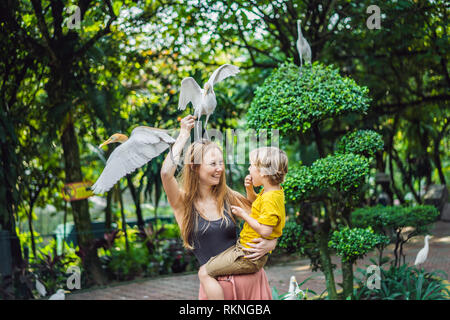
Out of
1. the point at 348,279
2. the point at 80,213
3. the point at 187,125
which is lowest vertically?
the point at 348,279

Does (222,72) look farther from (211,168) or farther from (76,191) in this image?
(76,191)

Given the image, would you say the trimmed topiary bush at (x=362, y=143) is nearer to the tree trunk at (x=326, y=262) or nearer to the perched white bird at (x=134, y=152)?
the tree trunk at (x=326, y=262)

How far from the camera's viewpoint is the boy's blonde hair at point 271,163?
2.51 m

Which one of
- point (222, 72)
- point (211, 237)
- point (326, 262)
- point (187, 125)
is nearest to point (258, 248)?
point (211, 237)

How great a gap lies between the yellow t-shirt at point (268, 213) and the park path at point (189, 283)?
4.46m

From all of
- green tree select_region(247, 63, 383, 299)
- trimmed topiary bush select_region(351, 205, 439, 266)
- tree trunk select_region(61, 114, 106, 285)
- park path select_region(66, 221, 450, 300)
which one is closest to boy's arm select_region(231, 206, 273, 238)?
green tree select_region(247, 63, 383, 299)

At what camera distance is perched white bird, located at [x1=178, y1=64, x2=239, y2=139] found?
2.70 metres

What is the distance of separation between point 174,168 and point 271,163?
1.66ft

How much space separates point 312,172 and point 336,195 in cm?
86

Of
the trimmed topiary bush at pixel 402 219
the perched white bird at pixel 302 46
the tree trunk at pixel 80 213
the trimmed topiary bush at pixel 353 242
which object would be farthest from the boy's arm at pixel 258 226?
the tree trunk at pixel 80 213

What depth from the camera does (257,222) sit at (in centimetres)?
241

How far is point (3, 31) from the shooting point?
699cm

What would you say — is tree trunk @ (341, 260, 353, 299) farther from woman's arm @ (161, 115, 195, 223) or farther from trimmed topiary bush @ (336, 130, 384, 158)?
woman's arm @ (161, 115, 195, 223)
